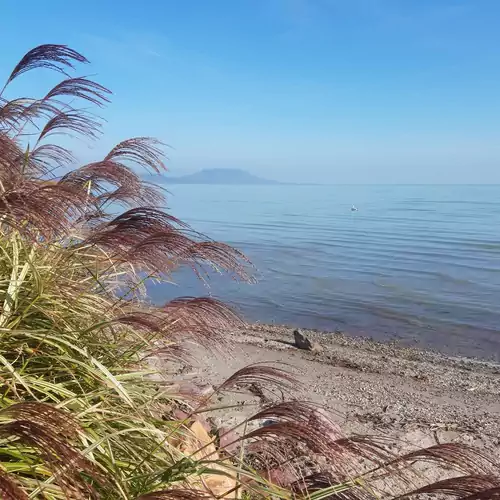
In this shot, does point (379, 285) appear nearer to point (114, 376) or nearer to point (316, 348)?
point (316, 348)

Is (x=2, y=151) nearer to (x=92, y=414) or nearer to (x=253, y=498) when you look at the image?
(x=92, y=414)

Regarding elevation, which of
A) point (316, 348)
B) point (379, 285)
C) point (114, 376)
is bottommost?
point (316, 348)

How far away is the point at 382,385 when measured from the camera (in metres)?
6.63

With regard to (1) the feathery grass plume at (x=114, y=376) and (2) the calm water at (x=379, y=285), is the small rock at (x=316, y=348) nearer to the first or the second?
(2) the calm water at (x=379, y=285)

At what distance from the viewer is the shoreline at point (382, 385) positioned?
4809 millimetres

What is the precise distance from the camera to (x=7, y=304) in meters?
2.26

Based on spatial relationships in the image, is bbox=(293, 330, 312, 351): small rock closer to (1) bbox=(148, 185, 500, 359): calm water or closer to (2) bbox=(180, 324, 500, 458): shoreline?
(2) bbox=(180, 324, 500, 458): shoreline

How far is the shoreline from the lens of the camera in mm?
4809

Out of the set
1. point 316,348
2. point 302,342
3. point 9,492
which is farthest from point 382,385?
point 9,492

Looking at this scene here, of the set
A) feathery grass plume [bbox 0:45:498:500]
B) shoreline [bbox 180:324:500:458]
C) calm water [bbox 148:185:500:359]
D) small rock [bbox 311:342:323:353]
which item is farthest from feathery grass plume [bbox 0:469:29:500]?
small rock [bbox 311:342:323:353]

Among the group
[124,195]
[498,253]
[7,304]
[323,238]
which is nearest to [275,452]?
[7,304]

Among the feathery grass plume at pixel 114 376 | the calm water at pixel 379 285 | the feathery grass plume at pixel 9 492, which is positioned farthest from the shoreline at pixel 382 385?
the feathery grass plume at pixel 9 492

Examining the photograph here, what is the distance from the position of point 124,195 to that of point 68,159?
2.94 feet

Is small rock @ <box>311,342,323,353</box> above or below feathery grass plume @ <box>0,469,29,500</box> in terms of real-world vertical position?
below
